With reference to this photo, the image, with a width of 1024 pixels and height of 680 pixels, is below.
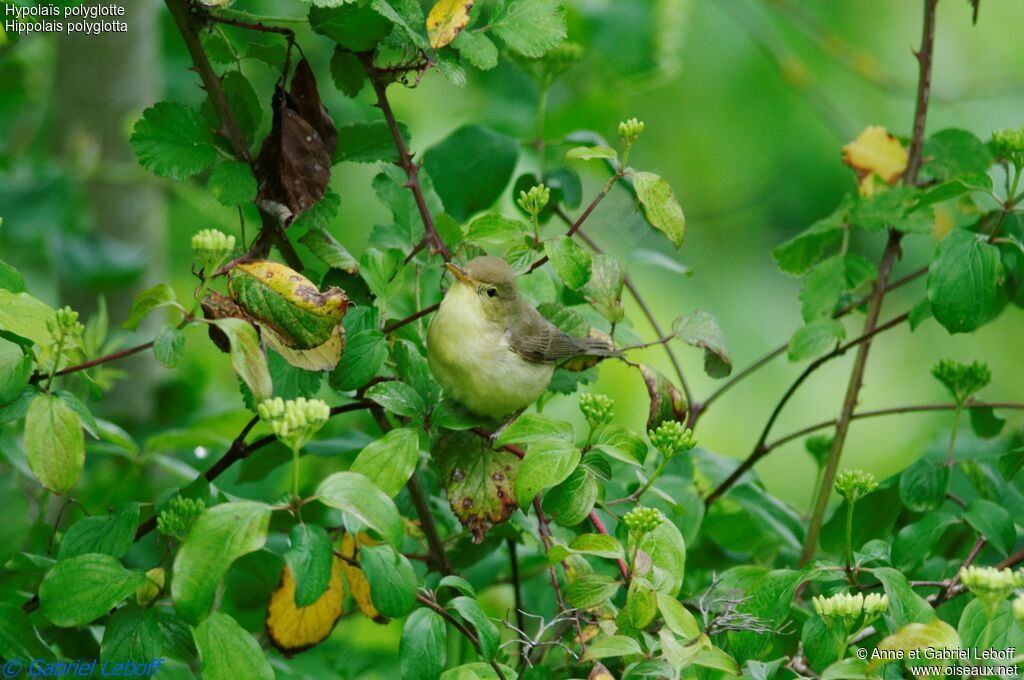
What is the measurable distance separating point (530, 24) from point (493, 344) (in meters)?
0.44

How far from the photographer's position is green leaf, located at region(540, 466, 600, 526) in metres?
1.24

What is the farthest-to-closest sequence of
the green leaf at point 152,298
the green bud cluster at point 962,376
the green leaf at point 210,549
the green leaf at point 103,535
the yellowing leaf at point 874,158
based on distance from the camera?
the yellowing leaf at point 874,158, the green bud cluster at point 962,376, the green leaf at point 103,535, the green leaf at point 152,298, the green leaf at point 210,549

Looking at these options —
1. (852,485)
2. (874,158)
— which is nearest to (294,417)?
(852,485)

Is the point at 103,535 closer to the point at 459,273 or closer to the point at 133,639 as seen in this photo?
the point at 133,639

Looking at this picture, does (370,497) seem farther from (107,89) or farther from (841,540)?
(107,89)

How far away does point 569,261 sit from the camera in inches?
53.3

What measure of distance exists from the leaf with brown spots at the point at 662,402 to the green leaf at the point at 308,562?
530 millimetres

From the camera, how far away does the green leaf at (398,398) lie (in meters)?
1.35

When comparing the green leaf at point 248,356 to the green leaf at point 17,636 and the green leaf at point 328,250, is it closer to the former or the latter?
the green leaf at point 328,250

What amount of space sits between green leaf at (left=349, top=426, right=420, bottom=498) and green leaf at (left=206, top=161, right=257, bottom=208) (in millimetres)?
380

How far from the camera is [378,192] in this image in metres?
1.58

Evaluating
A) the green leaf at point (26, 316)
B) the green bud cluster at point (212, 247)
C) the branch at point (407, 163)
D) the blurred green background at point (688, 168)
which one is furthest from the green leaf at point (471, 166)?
the green leaf at point (26, 316)

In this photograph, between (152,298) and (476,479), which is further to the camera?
(476,479)

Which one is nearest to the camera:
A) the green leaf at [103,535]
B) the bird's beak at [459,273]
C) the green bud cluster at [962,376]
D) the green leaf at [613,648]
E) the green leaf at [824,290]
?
the green leaf at [613,648]
